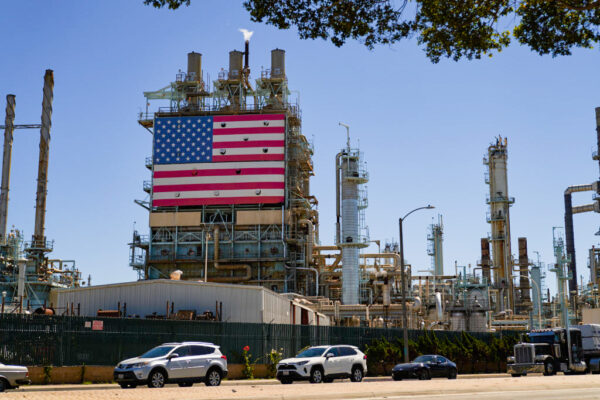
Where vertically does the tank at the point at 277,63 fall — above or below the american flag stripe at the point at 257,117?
above

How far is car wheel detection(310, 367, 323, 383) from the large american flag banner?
45.6 m

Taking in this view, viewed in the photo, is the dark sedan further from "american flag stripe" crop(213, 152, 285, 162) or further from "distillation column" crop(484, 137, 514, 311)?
"distillation column" crop(484, 137, 514, 311)

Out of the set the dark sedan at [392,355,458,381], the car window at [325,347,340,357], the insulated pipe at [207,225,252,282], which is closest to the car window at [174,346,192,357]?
the car window at [325,347,340,357]

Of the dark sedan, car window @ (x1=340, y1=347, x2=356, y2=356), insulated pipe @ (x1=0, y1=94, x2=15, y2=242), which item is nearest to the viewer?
car window @ (x1=340, y1=347, x2=356, y2=356)

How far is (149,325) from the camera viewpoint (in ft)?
104

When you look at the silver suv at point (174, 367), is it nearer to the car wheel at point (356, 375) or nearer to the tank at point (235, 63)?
the car wheel at point (356, 375)

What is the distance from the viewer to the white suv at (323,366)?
1137 inches

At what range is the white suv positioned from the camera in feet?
94.8

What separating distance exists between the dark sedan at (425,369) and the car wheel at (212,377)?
9.26 metres

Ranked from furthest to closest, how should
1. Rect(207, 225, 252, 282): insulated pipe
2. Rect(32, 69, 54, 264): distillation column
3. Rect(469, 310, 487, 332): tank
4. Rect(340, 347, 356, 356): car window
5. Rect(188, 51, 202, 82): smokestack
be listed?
Rect(188, 51, 202, 82): smokestack
Rect(32, 69, 54, 264): distillation column
Rect(207, 225, 252, 282): insulated pipe
Rect(469, 310, 487, 332): tank
Rect(340, 347, 356, 356): car window

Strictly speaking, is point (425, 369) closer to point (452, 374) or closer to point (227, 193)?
point (452, 374)

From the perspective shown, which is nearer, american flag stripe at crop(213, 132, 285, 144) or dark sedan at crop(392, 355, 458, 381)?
dark sedan at crop(392, 355, 458, 381)

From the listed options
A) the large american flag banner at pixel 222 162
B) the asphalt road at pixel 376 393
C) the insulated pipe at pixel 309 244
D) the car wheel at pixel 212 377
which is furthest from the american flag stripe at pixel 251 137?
the asphalt road at pixel 376 393

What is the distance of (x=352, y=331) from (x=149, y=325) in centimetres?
1183
